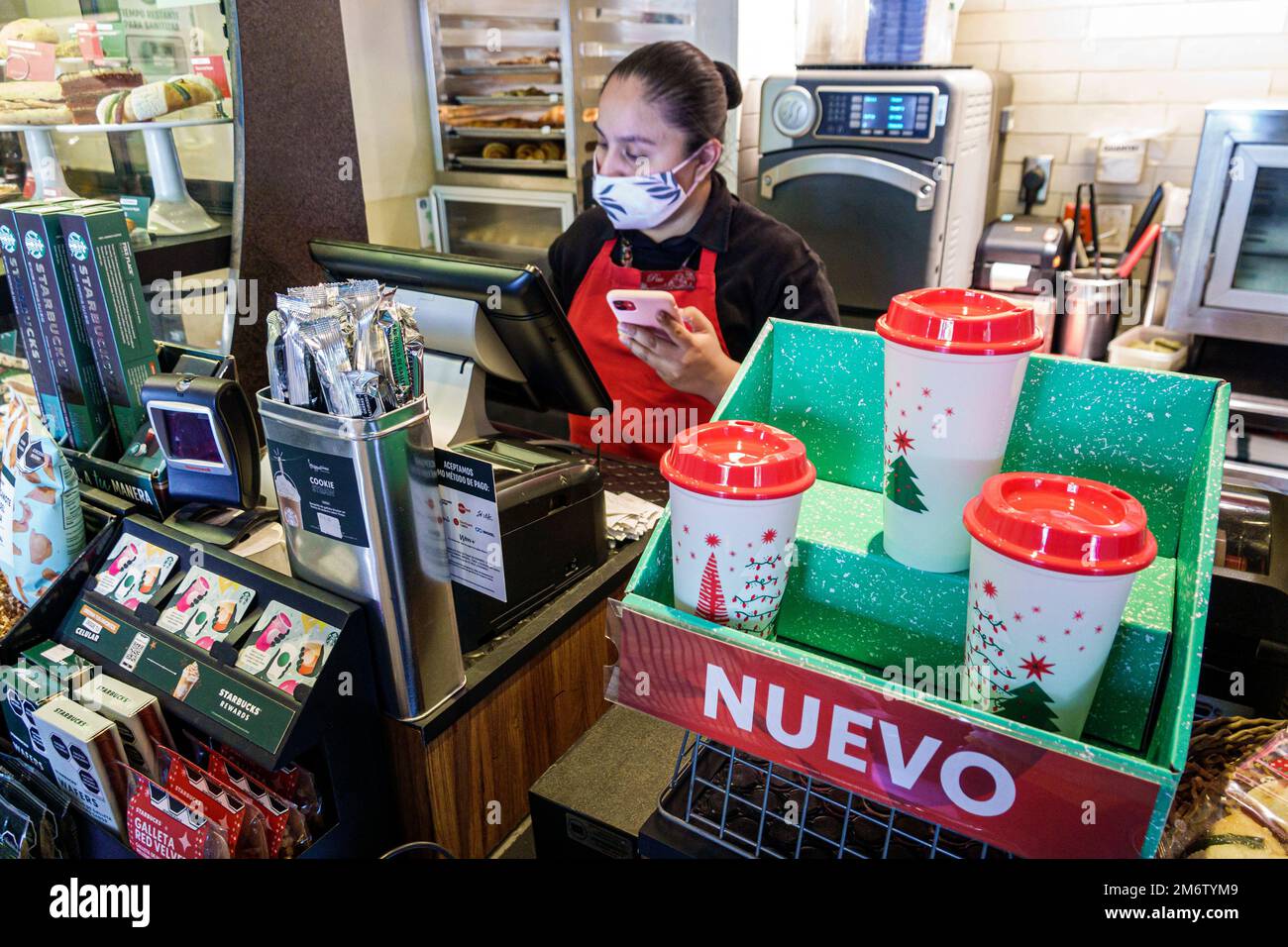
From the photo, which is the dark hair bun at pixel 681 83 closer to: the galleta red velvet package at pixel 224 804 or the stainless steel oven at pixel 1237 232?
the stainless steel oven at pixel 1237 232

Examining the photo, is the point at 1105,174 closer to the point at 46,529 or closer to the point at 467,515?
the point at 467,515

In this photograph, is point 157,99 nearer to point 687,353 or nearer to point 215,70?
point 215,70

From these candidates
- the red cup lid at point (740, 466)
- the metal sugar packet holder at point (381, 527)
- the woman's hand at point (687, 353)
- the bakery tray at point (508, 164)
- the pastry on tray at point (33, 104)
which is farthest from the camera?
the bakery tray at point (508, 164)

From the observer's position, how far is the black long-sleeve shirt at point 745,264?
82.8 inches

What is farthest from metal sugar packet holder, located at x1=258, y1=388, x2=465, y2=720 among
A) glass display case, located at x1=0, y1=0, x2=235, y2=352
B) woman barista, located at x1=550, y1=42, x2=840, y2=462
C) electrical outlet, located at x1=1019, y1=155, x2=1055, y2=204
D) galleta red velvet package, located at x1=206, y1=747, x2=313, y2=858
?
electrical outlet, located at x1=1019, y1=155, x2=1055, y2=204

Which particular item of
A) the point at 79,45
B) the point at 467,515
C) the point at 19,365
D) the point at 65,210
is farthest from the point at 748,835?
the point at 79,45

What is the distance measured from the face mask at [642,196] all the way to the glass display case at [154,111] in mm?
842

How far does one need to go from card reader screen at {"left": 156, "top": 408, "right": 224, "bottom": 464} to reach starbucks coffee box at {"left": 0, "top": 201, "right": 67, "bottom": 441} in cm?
29

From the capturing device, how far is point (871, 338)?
2.80 feet

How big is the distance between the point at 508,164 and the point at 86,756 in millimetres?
3040

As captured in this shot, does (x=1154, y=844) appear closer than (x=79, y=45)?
Yes

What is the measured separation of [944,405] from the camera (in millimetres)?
676

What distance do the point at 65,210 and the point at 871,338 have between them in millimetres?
1149

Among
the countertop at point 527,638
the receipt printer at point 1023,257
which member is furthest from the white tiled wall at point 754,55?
the countertop at point 527,638
